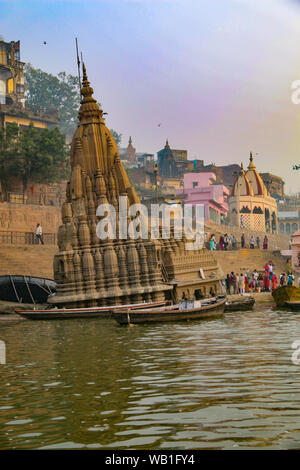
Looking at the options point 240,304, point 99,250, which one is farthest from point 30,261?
point 240,304

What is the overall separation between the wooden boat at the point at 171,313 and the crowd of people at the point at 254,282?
11644 mm

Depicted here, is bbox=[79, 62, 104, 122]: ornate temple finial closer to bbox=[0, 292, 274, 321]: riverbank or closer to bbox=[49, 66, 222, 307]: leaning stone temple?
bbox=[49, 66, 222, 307]: leaning stone temple

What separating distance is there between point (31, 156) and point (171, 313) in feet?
93.5

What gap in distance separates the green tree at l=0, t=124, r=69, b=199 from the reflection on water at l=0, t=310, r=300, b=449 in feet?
101

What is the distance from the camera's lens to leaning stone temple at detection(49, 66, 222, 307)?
29047mm

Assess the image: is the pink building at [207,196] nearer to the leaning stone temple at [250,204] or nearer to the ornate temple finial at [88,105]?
the leaning stone temple at [250,204]

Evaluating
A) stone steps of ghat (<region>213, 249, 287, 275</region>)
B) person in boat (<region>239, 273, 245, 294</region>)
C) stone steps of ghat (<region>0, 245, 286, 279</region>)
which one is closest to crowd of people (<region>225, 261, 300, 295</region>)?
person in boat (<region>239, 273, 245, 294</region>)

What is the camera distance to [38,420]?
30.9ft

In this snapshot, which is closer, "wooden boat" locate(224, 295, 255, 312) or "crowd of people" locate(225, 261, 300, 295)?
"wooden boat" locate(224, 295, 255, 312)

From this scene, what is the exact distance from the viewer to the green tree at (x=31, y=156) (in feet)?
161
